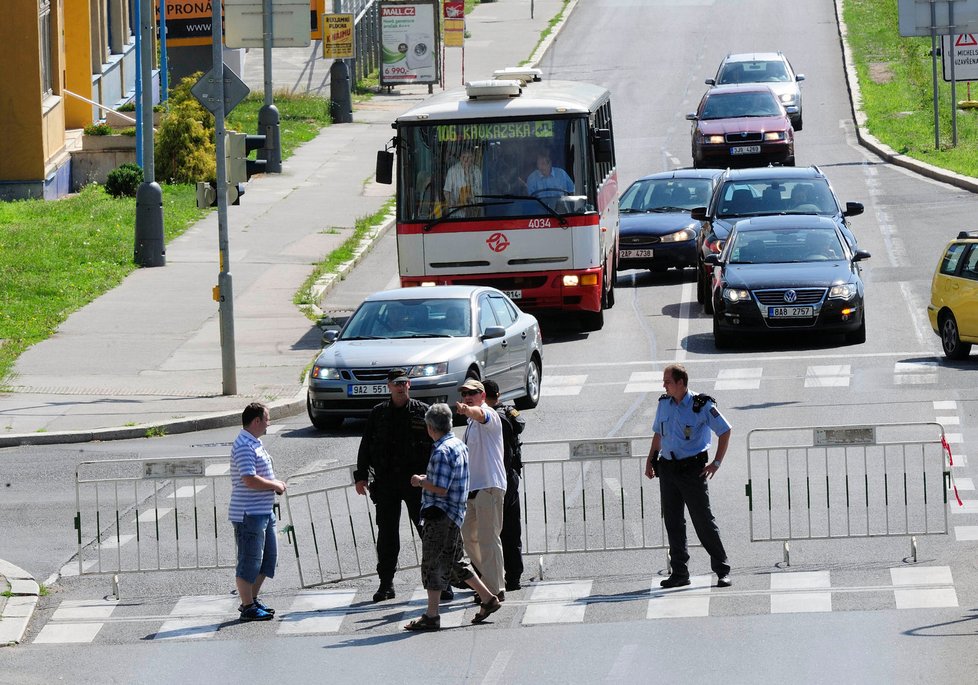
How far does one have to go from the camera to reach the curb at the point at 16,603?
11.9 m

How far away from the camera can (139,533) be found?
1430 cm

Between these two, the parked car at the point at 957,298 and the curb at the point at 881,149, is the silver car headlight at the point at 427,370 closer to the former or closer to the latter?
the parked car at the point at 957,298

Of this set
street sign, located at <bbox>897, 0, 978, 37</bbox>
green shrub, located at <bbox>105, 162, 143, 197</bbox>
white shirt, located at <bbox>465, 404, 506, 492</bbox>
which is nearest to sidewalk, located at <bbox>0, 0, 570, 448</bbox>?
green shrub, located at <bbox>105, 162, 143, 197</bbox>

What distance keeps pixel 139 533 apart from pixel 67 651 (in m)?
2.80

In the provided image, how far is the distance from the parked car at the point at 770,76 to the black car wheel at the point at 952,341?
24.5 metres

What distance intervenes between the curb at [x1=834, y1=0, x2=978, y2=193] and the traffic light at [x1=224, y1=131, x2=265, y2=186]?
65.1 ft

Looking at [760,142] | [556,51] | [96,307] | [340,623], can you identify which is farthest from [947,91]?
[340,623]

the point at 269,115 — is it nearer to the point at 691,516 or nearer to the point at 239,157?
the point at 239,157

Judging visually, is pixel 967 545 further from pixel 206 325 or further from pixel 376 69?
pixel 376 69

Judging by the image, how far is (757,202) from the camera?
91.5ft

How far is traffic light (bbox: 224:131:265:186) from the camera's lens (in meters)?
21.6

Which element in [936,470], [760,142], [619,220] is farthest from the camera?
[760,142]

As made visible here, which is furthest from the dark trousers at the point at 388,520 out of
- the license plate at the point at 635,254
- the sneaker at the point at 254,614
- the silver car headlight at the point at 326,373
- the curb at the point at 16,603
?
the license plate at the point at 635,254

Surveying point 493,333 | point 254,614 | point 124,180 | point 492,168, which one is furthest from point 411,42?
point 254,614
